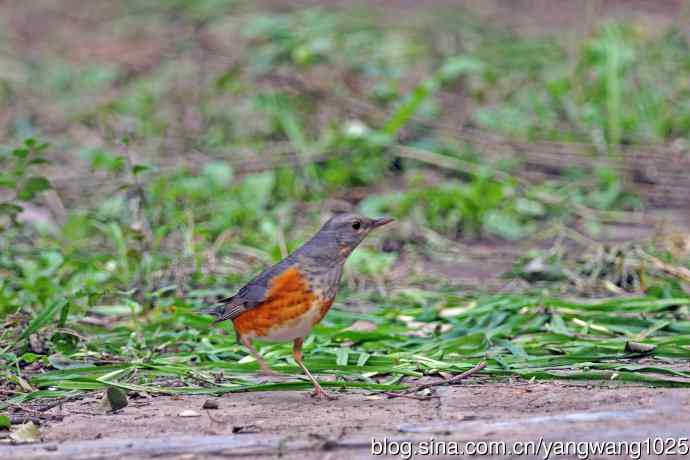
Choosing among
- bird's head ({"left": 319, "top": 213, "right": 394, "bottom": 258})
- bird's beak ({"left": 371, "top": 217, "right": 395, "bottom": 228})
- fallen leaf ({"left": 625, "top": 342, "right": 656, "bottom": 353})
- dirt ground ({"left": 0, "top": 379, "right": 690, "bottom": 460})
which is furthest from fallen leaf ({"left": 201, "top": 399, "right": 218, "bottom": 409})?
fallen leaf ({"left": 625, "top": 342, "right": 656, "bottom": 353})

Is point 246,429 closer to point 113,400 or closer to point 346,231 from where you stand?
point 113,400

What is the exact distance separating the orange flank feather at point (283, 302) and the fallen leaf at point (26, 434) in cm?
104

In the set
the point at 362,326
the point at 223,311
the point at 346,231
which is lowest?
the point at 362,326

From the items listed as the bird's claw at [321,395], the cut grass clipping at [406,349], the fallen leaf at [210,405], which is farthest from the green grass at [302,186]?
the fallen leaf at [210,405]

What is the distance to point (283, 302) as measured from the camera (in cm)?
476

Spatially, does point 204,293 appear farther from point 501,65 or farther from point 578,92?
point 501,65

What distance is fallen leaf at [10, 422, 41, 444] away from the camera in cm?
411

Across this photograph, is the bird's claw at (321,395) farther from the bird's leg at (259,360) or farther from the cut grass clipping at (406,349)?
the bird's leg at (259,360)

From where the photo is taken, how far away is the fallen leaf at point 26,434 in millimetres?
4113

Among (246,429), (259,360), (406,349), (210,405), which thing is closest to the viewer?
(246,429)

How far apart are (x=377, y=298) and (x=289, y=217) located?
1.88 meters

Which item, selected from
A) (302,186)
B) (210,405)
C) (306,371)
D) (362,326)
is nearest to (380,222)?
(306,371)

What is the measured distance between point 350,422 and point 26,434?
3.86ft

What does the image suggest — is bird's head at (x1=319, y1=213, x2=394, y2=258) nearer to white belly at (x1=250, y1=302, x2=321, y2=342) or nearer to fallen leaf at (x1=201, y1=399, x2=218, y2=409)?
white belly at (x1=250, y1=302, x2=321, y2=342)
